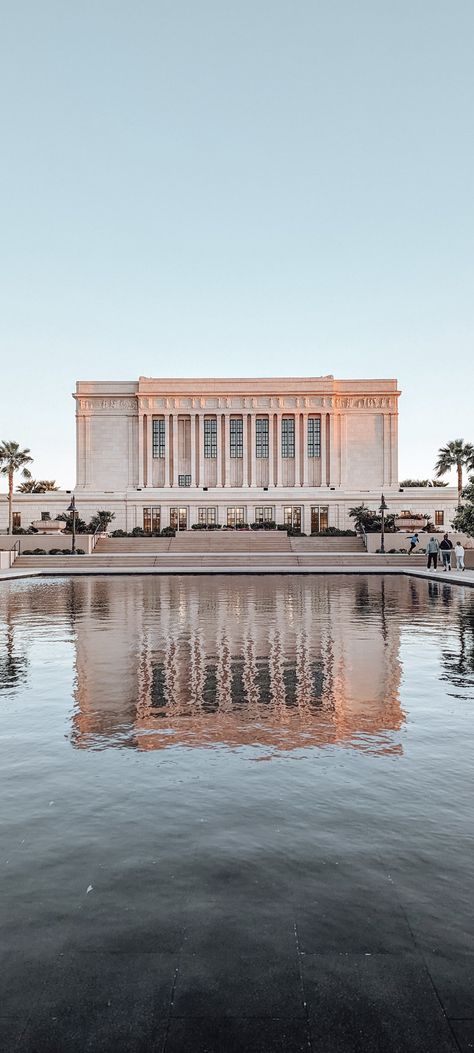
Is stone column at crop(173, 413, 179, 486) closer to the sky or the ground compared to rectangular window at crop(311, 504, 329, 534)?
closer to the sky

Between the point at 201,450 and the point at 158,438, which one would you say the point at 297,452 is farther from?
the point at 158,438

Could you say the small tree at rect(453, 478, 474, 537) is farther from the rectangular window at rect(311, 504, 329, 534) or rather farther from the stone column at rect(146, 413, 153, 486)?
the stone column at rect(146, 413, 153, 486)

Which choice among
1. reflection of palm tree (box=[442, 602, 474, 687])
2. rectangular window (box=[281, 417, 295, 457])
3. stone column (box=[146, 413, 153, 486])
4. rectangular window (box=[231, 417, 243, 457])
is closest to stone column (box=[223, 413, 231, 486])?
rectangular window (box=[231, 417, 243, 457])

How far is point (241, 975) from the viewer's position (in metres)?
2.84

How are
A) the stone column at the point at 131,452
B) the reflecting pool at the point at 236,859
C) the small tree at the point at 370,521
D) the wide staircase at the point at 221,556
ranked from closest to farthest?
the reflecting pool at the point at 236,859 < the wide staircase at the point at 221,556 < the small tree at the point at 370,521 < the stone column at the point at 131,452

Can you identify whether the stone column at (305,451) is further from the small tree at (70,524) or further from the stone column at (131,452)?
the small tree at (70,524)

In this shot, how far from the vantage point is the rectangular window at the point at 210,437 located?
7412cm

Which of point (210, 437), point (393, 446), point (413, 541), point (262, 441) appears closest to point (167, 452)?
point (210, 437)

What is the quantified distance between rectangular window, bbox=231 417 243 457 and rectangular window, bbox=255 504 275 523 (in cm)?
943

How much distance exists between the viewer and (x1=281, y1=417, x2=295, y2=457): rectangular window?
244 feet

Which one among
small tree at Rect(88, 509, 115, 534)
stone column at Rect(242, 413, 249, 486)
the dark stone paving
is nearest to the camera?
the dark stone paving

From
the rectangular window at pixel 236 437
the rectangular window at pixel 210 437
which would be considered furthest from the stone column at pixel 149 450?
the rectangular window at pixel 236 437

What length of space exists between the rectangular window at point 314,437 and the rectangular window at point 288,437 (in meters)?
1.77

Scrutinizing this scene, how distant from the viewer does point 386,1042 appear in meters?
2.50
